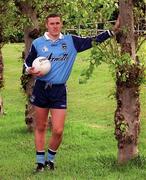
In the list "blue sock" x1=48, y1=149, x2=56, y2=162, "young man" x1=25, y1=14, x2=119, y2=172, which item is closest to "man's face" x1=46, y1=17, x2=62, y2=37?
"young man" x1=25, y1=14, x2=119, y2=172

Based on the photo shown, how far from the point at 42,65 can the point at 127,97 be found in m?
1.35

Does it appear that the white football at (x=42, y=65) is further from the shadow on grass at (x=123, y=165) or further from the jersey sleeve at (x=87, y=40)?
the shadow on grass at (x=123, y=165)

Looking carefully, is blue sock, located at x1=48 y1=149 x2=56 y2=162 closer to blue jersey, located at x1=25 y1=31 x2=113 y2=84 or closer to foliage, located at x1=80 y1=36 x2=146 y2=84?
blue jersey, located at x1=25 y1=31 x2=113 y2=84

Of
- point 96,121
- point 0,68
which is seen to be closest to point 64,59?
point 96,121

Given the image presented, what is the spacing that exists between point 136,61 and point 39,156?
6.63 ft

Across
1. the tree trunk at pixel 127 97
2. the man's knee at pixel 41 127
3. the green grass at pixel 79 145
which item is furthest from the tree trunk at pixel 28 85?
the tree trunk at pixel 127 97

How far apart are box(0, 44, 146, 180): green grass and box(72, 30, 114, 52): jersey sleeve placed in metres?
0.91

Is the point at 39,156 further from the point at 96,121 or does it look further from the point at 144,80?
the point at 96,121

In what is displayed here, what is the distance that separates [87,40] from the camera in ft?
27.3

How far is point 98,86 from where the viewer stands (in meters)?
22.6

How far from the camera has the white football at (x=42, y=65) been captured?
26.2ft

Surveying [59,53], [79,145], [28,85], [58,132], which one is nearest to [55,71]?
[59,53]

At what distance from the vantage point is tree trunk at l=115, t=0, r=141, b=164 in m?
8.10

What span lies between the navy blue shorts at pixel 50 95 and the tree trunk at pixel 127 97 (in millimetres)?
821
